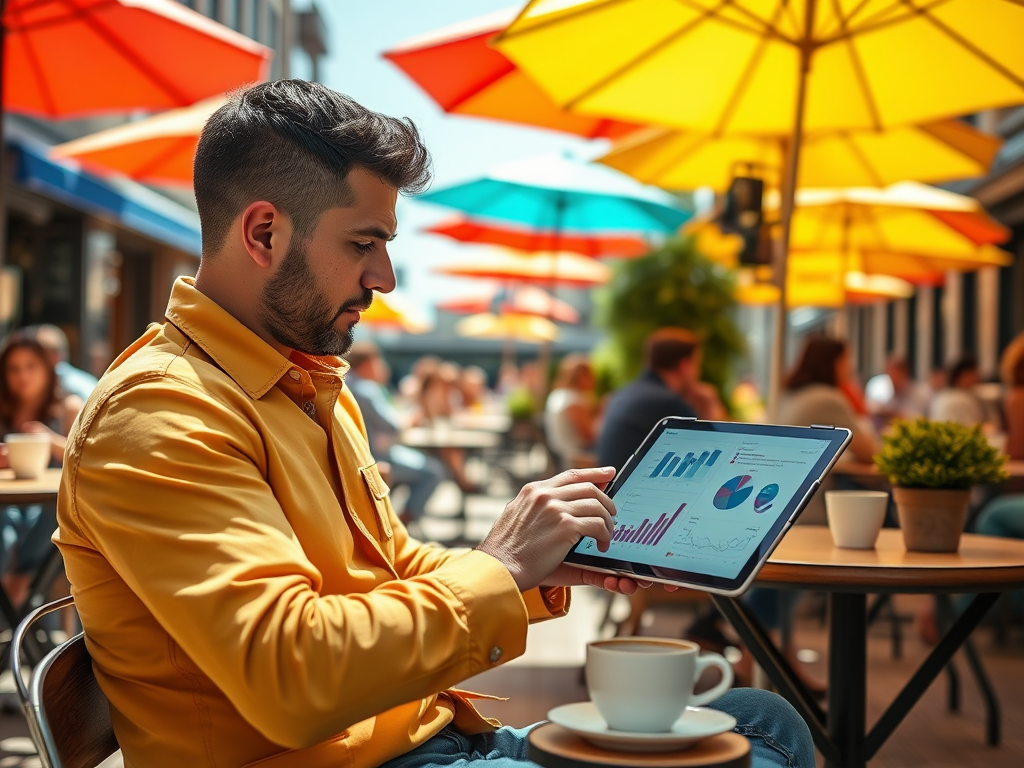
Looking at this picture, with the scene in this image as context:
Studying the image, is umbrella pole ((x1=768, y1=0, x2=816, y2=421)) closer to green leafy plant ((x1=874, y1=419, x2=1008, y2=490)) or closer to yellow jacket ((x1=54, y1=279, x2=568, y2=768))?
green leafy plant ((x1=874, y1=419, x2=1008, y2=490))

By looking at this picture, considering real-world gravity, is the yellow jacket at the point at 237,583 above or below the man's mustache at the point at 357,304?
below

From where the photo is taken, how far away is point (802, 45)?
4246 mm

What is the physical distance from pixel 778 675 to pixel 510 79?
4.60 meters

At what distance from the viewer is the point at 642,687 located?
1.17 meters

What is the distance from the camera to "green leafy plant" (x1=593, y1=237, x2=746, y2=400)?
15.1 m

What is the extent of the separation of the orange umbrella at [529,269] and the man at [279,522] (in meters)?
9.87

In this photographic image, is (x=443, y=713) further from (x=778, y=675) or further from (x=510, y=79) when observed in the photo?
(x=510, y=79)

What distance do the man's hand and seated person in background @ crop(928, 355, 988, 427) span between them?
772 cm

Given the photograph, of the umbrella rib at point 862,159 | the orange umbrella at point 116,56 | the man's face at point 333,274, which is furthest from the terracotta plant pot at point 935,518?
the orange umbrella at point 116,56

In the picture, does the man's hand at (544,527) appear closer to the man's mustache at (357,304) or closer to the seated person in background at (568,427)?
the man's mustache at (357,304)

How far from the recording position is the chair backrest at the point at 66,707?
4.37 feet

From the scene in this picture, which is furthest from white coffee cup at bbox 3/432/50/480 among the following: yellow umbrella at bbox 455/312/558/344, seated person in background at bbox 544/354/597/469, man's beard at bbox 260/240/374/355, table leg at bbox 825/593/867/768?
yellow umbrella at bbox 455/312/558/344

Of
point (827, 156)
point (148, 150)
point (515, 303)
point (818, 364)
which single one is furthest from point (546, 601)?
point (515, 303)

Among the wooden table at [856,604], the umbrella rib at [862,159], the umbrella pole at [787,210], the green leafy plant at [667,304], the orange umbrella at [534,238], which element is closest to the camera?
the wooden table at [856,604]
